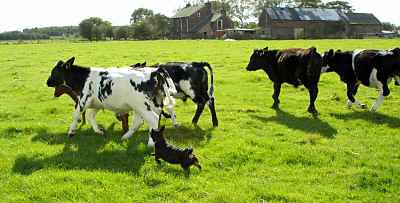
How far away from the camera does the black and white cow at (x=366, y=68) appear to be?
45.2 ft

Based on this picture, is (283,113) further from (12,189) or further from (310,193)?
(12,189)

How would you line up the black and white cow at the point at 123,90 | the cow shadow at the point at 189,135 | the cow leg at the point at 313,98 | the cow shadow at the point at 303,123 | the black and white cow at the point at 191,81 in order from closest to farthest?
1. the black and white cow at the point at 123,90
2. the cow shadow at the point at 189,135
3. the cow shadow at the point at 303,123
4. the black and white cow at the point at 191,81
5. the cow leg at the point at 313,98

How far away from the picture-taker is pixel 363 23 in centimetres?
10269

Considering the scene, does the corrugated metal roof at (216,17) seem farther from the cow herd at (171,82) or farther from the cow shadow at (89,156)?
the cow shadow at (89,156)

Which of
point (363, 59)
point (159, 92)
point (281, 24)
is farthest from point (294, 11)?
point (159, 92)

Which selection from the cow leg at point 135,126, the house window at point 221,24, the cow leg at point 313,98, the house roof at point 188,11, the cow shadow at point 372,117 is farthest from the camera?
the house roof at point 188,11

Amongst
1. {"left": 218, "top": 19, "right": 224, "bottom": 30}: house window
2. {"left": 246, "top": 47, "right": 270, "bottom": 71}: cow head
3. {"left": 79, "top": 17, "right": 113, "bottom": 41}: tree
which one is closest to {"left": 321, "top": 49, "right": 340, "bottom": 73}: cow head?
{"left": 246, "top": 47, "right": 270, "bottom": 71}: cow head

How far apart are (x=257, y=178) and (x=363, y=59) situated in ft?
26.4

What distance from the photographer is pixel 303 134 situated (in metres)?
11.0

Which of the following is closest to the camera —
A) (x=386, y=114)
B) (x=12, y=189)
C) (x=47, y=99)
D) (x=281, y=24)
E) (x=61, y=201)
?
(x=61, y=201)

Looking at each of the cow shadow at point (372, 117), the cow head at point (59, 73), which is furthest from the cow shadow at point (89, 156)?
the cow shadow at point (372, 117)

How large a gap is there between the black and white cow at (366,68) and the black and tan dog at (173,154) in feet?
26.2

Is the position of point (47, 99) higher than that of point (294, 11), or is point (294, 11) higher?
point (294, 11)

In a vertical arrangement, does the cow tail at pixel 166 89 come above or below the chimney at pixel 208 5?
below
